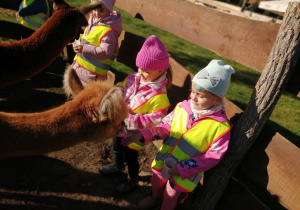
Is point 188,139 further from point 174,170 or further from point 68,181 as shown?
point 68,181

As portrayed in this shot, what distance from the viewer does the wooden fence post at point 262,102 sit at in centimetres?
222

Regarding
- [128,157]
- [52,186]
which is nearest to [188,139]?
[128,157]

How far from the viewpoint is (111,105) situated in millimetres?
2238

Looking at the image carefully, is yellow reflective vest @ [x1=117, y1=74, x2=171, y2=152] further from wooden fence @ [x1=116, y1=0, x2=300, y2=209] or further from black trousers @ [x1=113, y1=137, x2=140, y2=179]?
black trousers @ [x1=113, y1=137, x2=140, y2=179]

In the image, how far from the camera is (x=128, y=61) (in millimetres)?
4535

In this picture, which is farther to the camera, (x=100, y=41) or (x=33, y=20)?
(x=33, y=20)

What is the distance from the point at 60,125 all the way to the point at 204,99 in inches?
52.0

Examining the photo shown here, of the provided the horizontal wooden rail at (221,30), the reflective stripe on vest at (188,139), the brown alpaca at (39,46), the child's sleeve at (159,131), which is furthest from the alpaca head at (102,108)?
the horizontal wooden rail at (221,30)

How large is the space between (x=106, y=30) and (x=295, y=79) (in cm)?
253

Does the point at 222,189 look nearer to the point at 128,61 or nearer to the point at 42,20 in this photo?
the point at 128,61

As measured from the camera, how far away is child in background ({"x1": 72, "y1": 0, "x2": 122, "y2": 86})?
12.7 feet

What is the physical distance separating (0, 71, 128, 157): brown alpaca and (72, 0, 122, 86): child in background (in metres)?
1.43

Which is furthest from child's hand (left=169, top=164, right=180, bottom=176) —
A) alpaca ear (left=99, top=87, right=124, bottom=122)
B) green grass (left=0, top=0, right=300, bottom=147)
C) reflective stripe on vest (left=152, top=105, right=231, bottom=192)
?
green grass (left=0, top=0, right=300, bottom=147)

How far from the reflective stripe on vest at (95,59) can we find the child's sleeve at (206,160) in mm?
2221
